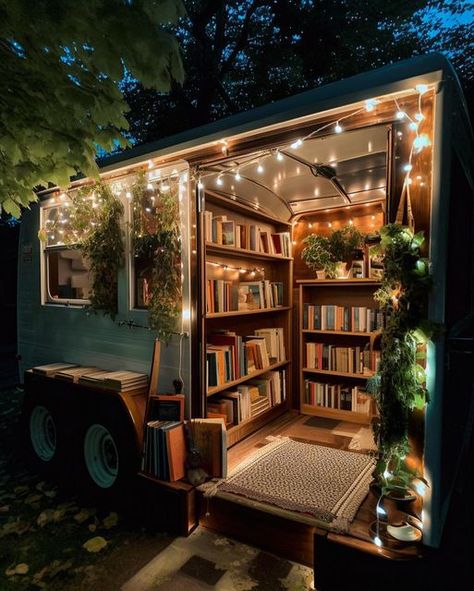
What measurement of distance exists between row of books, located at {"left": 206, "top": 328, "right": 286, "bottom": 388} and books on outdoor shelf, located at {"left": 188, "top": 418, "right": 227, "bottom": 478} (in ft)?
1.73

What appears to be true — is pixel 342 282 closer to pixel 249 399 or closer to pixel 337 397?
pixel 337 397

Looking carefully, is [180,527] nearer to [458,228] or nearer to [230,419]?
[230,419]

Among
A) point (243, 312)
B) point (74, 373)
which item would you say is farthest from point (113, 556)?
point (243, 312)

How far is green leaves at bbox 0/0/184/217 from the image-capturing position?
1.63 meters

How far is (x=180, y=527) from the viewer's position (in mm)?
2416

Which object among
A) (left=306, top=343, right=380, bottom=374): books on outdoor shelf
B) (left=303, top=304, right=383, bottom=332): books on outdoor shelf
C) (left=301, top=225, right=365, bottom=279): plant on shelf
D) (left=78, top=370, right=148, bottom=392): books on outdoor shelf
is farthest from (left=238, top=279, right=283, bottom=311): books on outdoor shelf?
(left=78, top=370, right=148, bottom=392): books on outdoor shelf

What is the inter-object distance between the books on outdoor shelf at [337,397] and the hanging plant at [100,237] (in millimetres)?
2518

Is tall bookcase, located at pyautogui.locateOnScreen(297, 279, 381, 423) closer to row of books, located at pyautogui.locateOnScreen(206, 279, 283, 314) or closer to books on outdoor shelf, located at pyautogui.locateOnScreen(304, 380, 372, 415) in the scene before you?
books on outdoor shelf, located at pyautogui.locateOnScreen(304, 380, 372, 415)

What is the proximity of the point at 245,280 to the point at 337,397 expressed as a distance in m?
1.74

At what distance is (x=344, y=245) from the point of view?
4215 mm

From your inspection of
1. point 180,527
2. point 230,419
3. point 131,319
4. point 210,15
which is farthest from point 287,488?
point 210,15

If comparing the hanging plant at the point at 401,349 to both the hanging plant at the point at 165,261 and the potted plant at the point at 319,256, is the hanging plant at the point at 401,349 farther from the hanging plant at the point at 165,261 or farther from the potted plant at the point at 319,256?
the potted plant at the point at 319,256

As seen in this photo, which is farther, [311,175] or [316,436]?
[316,436]

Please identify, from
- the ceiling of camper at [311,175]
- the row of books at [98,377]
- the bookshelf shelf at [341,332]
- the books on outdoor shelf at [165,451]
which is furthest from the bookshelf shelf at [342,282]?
the books on outdoor shelf at [165,451]
